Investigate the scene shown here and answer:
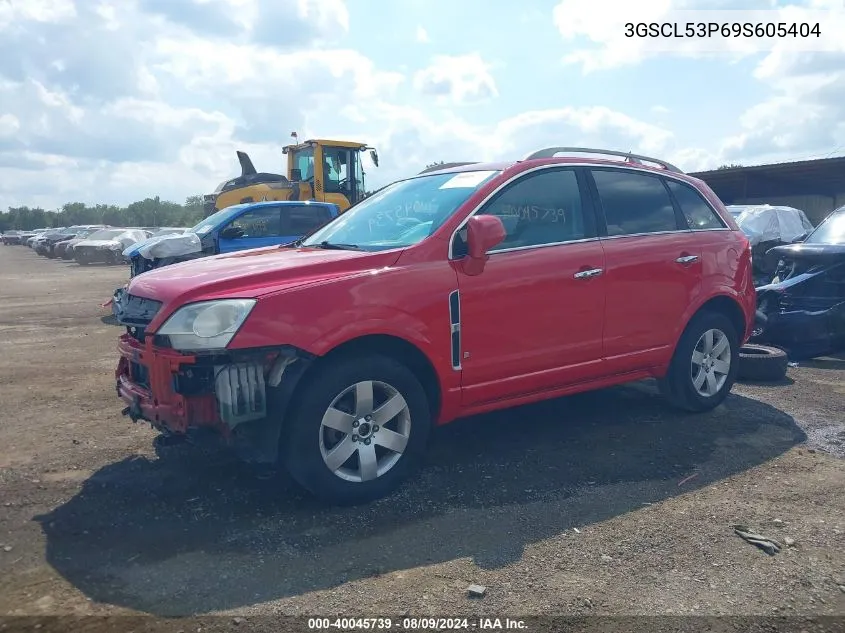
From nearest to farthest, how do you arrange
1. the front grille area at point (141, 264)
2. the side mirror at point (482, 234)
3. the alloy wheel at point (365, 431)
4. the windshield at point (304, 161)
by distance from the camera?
1. the alloy wheel at point (365, 431)
2. the side mirror at point (482, 234)
3. the front grille area at point (141, 264)
4. the windshield at point (304, 161)

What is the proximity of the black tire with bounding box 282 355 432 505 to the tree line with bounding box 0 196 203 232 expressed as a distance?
270ft

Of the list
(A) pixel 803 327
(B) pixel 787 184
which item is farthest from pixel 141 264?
(B) pixel 787 184

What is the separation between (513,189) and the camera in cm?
466

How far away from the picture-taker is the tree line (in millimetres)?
86188

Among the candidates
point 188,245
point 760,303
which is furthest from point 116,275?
point 760,303

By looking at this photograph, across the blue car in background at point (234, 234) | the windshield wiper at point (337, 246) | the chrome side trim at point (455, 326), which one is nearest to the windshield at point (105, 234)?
the blue car in background at point (234, 234)

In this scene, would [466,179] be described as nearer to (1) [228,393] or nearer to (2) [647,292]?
(2) [647,292]

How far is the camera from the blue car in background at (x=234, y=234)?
10766 millimetres

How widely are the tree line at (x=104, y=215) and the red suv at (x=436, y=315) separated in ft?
268

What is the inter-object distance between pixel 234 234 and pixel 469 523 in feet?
28.2

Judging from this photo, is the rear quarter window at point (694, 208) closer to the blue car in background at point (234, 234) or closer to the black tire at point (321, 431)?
the black tire at point (321, 431)

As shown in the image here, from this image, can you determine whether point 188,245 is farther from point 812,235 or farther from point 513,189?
point 812,235

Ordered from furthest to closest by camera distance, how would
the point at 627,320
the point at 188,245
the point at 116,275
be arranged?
the point at 116,275, the point at 188,245, the point at 627,320

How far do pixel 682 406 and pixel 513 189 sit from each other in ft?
7.40
